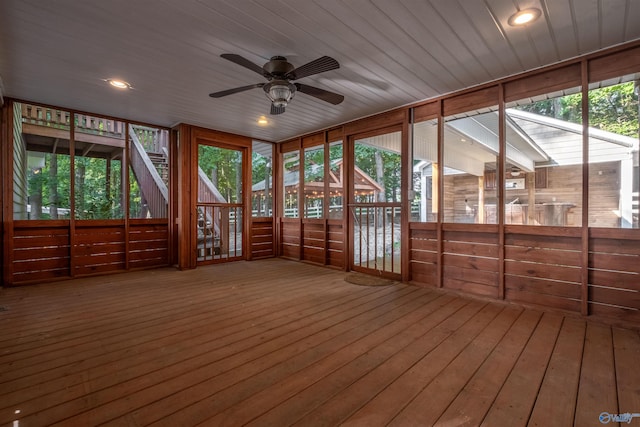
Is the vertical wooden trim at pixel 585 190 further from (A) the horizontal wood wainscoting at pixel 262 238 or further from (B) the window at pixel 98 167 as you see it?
(B) the window at pixel 98 167

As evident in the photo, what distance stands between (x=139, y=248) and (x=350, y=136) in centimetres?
381

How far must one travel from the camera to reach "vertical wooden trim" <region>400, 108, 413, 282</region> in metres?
3.85

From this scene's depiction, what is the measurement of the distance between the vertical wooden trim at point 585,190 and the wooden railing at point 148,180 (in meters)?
5.65

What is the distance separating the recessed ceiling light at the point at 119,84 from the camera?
3.17 m

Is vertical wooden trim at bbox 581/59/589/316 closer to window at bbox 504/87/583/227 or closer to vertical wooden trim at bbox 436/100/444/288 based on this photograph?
window at bbox 504/87/583/227

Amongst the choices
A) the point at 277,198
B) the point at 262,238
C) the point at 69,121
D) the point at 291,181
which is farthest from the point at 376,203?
the point at 69,121

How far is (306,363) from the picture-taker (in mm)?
1819

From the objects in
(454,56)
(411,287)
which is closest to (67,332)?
(411,287)

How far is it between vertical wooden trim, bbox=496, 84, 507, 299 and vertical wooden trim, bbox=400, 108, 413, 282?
1.03 meters

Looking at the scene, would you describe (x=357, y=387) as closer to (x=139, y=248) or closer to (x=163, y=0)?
(x=163, y=0)

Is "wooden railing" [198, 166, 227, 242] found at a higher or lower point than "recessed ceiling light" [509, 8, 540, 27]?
lower

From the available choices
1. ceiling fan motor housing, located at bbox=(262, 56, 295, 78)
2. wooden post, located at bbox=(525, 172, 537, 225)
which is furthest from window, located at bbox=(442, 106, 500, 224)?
ceiling fan motor housing, located at bbox=(262, 56, 295, 78)

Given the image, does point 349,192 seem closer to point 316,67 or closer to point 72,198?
point 316,67

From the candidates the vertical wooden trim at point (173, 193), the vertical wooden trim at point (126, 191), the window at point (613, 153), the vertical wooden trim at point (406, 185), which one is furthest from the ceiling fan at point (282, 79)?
the vertical wooden trim at point (126, 191)
